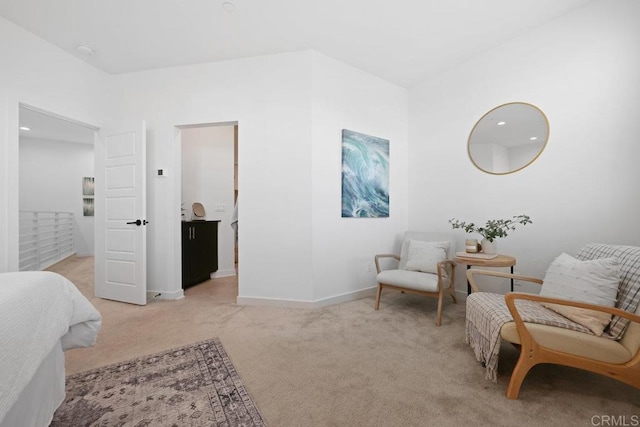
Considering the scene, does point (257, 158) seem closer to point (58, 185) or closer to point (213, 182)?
point (213, 182)

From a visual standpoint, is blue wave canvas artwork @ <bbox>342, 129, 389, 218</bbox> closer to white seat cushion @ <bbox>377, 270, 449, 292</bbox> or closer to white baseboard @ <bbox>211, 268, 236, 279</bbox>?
white seat cushion @ <bbox>377, 270, 449, 292</bbox>

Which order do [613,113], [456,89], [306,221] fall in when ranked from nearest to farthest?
[613,113] < [306,221] < [456,89]

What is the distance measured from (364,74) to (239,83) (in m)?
1.55

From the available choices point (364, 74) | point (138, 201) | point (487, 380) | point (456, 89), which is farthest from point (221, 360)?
point (456, 89)

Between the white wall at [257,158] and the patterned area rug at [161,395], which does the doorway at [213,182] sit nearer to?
the white wall at [257,158]

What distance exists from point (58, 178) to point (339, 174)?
22.8ft

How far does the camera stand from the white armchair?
8.63ft

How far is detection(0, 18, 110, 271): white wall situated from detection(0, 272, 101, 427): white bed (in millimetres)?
1936

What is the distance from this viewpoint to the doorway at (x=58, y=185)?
18.8 feet

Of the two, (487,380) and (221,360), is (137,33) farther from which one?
(487,380)

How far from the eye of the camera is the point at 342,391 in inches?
63.8

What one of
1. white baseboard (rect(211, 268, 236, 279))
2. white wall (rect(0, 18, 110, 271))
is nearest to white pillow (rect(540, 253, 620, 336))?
white baseboard (rect(211, 268, 236, 279))

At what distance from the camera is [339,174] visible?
3279mm

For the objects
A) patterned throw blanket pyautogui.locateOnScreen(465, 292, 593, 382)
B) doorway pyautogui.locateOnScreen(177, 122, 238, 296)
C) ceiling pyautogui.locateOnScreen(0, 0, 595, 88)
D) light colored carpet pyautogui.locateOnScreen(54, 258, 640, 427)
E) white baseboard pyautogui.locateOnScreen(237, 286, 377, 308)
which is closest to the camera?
light colored carpet pyautogui.locateOnScreen(54, 258, 640, 427)
